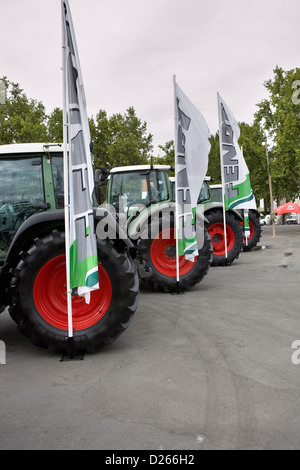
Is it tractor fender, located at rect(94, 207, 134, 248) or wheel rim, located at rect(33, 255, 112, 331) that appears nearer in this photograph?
wheel rim, located at rect(33, 255, 112, 331)

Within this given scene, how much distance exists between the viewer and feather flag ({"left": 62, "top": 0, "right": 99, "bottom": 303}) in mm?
3877

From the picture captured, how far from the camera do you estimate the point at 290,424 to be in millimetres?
2615

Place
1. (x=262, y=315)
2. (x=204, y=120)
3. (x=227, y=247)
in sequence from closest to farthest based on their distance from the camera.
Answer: (x=262, y=315)
(x=204, y=120)
(x=227, y=247)

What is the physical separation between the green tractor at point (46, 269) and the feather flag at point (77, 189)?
0.25 metres

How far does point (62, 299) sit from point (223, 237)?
7.42 meters

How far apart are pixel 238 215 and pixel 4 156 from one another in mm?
8142

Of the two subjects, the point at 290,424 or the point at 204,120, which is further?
the point at 204,120

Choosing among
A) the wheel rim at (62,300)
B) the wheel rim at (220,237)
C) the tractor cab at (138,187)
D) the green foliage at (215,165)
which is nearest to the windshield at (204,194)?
the wheel rim at (220,237)

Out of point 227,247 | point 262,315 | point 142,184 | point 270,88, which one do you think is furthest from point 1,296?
point 270,88

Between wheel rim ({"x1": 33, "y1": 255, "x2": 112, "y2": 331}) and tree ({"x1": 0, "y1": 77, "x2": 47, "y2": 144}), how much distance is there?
2288 cm

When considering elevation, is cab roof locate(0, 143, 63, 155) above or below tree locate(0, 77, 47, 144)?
below

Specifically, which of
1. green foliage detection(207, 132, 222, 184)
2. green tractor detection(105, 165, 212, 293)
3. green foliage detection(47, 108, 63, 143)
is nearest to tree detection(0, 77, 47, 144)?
green foliage detection(47, 108, 63, 143)

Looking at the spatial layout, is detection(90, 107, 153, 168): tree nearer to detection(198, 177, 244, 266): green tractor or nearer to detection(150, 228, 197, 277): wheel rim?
detection(198, 177, 244, 266): green tractor
